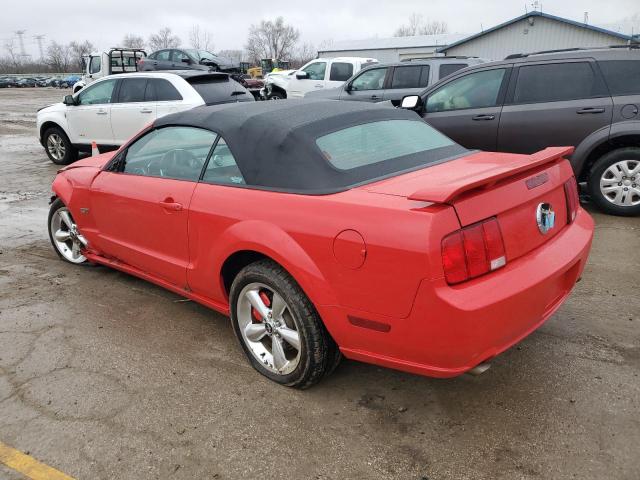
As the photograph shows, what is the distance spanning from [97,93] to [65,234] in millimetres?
5943

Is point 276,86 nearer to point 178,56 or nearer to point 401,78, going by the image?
point 178,56

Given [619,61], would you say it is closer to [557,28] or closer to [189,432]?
[189,432]

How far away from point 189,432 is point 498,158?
7.64ft

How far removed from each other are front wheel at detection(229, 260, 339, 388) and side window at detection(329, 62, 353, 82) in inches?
541

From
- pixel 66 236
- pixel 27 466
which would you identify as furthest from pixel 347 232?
pixel 66 236

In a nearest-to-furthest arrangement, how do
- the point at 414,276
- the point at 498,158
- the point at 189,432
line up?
1. the point at 414,276
2. the point at 189,432
3. the point at 498,158

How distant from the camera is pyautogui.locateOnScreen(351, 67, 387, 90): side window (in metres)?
11.2

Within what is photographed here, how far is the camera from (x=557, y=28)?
2686 cm

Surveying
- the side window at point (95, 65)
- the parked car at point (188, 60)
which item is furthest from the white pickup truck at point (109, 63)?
the parked car at point (188, 60)

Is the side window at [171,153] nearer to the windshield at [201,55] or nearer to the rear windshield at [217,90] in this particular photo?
the rear windshield at [217,90]

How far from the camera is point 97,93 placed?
32.7ft

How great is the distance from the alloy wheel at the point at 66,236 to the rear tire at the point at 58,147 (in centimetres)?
619

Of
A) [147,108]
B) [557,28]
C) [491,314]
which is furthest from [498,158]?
[557,28]

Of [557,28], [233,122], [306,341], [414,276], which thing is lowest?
[306,341]
